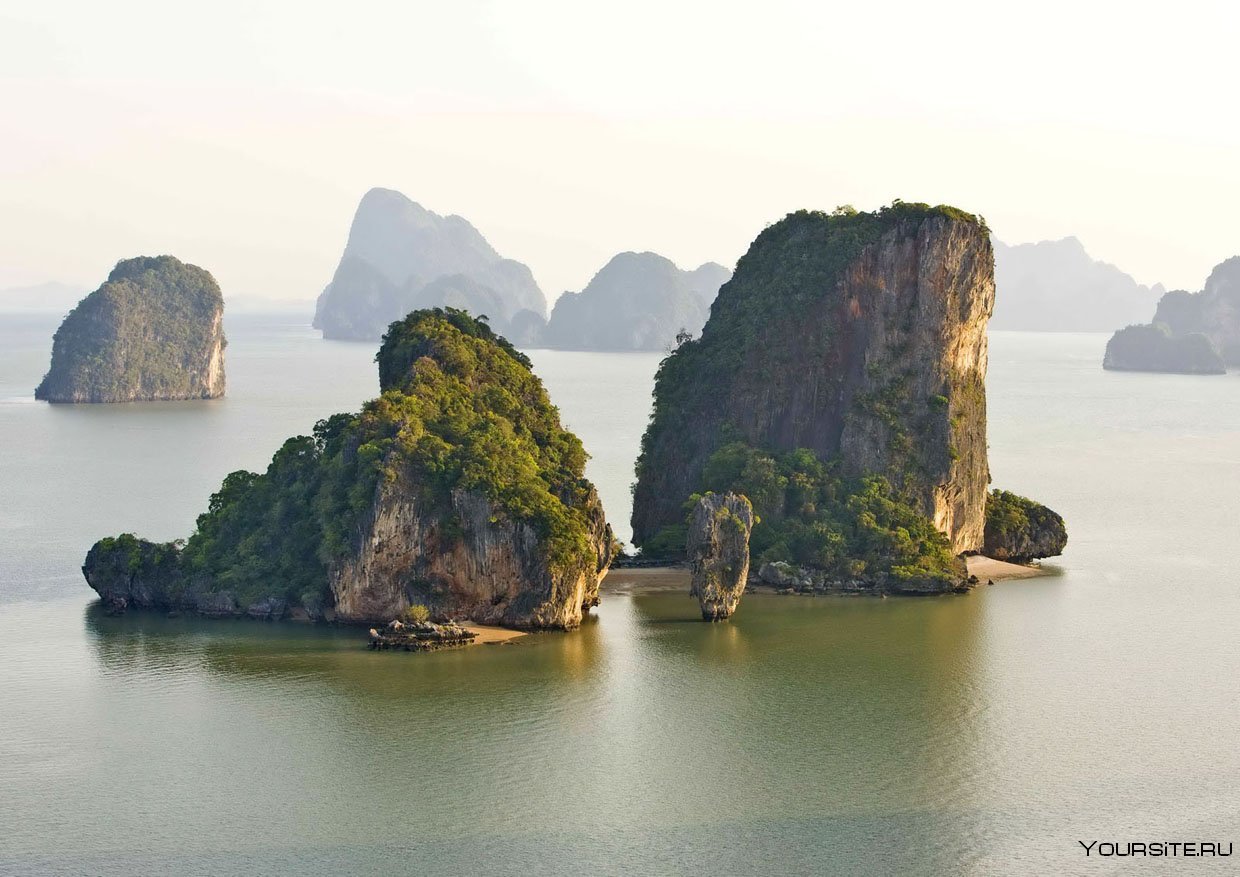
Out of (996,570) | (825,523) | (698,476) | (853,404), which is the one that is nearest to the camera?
(825,523)

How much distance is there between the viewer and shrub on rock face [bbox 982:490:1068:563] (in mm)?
65000

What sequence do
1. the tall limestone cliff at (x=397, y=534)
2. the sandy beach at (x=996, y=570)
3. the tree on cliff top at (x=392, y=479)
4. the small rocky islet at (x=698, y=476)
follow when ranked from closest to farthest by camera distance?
1. the tall limestone cliff at (x=397, y=534)
2. the small rocky islet at (x=698, y=476)
3. the tree on cliff top at (x=392, y=479)
4. the sandy beach at (x=996, y=570)

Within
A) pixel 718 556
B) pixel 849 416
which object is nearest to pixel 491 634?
pixel 718 556

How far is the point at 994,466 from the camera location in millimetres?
92562

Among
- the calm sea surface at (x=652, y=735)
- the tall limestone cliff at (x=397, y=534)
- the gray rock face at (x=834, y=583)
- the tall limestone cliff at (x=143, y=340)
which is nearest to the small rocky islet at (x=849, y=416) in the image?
the gray rock face at (x=834, y=583)

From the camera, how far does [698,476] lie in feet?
219

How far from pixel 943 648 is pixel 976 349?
18.2 m

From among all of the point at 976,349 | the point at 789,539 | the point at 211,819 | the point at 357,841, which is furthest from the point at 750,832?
the point at 976,349

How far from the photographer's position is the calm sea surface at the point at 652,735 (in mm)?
34281

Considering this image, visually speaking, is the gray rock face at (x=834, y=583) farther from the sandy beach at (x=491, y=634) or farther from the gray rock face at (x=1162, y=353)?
Result: the gray rock face at (x=1162, y=353)

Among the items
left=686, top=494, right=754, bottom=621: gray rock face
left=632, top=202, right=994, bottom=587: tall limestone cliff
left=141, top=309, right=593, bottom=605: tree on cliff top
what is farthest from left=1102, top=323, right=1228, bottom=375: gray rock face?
left=686, top=494, right=754, bottom=621: gray rock face

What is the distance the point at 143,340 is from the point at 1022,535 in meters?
93.5

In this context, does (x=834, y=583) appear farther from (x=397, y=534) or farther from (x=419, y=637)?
(x=419, y=637)

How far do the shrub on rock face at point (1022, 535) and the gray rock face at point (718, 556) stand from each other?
1453 centimetres
